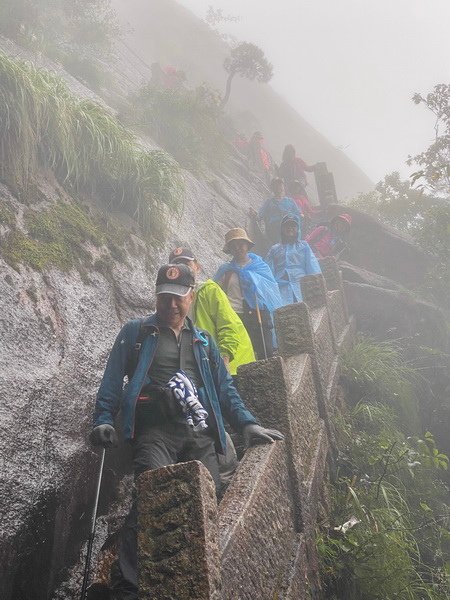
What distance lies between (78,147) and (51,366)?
12.9ft

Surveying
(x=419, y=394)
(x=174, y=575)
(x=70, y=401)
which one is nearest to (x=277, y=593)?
(x=174, y=575)

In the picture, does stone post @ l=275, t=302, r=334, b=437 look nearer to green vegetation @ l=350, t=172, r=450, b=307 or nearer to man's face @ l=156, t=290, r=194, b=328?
man's face @ l=156, t=290, r=194, b=328

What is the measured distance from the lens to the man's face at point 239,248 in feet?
22.7

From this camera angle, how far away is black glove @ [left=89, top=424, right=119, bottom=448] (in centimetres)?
327

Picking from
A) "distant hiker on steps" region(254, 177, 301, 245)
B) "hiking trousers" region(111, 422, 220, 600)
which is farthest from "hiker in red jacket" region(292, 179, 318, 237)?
"hiking trousers" region(111, 422, 220, 600)

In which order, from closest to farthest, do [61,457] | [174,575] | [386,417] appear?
[174,575] < [61,457] < [386,417]

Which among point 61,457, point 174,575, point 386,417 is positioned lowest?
point 61,457

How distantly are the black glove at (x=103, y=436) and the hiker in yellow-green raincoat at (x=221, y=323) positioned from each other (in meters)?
1.65

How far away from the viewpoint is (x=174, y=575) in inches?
93.2

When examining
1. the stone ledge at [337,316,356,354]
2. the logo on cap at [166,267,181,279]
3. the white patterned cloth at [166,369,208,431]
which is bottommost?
the stone ledge at [337,316,356,354]

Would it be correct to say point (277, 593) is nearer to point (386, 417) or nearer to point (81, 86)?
point (386, 417)

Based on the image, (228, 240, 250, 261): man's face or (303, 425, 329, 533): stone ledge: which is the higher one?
(228, 240, 250, 261): man's face

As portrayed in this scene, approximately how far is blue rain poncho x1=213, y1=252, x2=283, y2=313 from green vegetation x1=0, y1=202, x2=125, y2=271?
5.33 feet

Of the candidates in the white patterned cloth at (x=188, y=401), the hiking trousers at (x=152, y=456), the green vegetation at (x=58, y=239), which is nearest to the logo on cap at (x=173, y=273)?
the white patterned cloth at (x=188, y=401)
